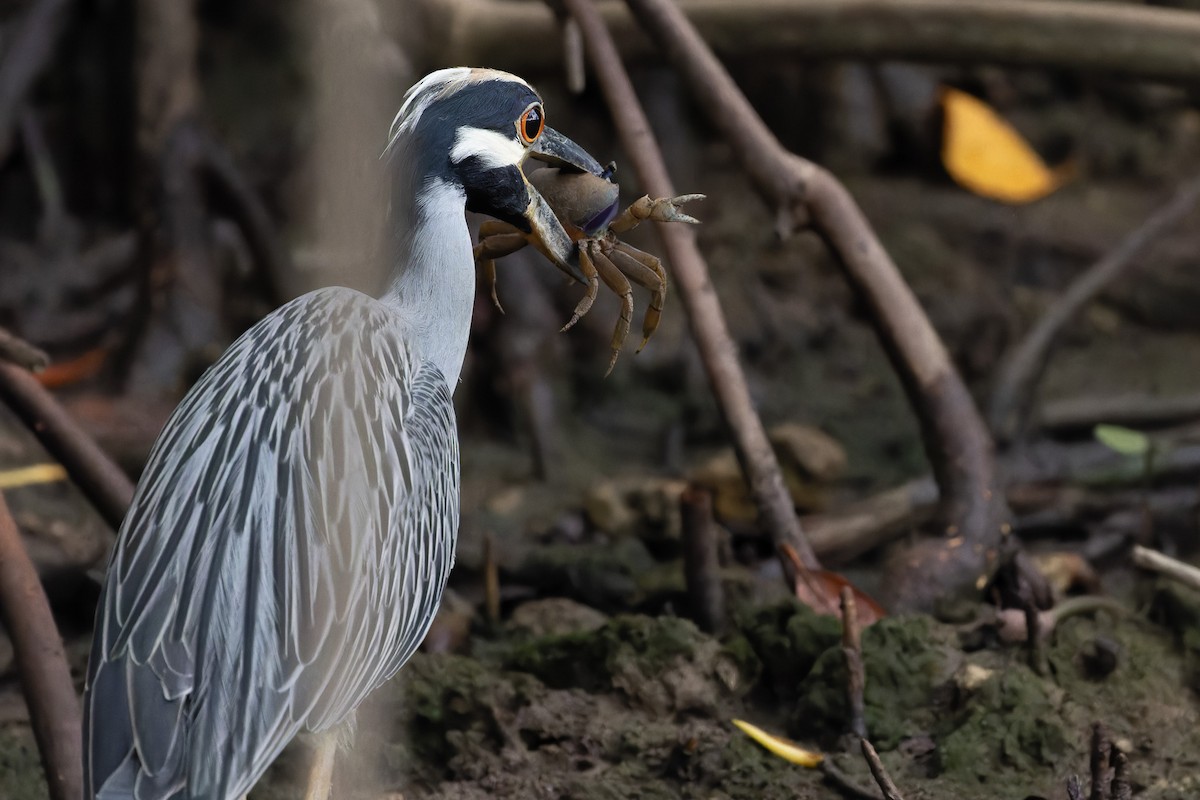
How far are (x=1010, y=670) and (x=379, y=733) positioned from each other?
120cm

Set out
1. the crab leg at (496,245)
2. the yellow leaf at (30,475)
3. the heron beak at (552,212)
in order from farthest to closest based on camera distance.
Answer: the yellow leaf at (30,475) → the crab leg at (496,245) → the heron beak at (552,212)

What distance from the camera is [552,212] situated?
2688 mm

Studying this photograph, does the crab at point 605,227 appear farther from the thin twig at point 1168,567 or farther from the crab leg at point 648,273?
the thin twig at point 1168,567

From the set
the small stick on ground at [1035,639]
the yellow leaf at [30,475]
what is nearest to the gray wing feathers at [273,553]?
the small stick on ground at [1035,639]

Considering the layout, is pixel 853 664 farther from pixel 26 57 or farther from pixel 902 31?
pixel 26 57

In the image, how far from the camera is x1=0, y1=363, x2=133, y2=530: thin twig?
2.91 m

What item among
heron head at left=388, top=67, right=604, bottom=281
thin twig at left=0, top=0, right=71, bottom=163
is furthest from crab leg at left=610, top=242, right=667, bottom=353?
thin twig at left=0, top=0, right=71, bottom=163

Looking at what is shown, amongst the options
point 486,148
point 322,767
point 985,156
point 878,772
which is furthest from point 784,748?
point 985,156

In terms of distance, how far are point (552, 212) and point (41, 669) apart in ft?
3.81

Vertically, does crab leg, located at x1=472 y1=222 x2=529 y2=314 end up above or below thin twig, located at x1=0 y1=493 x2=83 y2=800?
above

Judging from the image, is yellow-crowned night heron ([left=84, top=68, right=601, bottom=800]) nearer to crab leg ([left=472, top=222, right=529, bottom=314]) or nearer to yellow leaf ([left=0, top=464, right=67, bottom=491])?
crab leg ([left=472, top=222, right=529, bottom=314])

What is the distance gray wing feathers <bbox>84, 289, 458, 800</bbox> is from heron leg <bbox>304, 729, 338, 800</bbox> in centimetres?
13

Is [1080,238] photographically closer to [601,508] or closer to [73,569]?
[601,508]

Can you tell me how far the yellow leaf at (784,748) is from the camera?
9.23 ft
